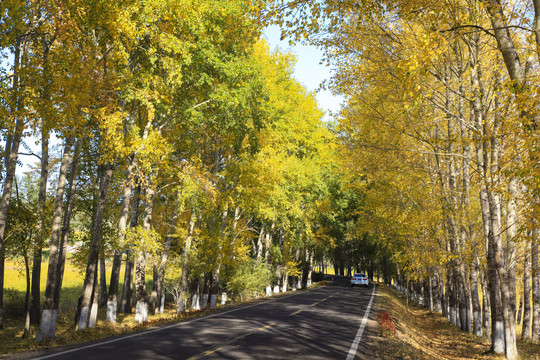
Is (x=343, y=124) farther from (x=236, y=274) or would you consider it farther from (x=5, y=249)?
(x=5, y=249)

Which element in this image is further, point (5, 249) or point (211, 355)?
point (5, 249)

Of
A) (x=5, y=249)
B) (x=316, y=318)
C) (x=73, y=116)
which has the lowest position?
(x=316, y=318)

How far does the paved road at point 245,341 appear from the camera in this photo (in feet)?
27.5

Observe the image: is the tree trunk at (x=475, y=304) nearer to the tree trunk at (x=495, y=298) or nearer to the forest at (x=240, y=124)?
the forest at (x=240, y=124)

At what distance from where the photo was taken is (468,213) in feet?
49.9

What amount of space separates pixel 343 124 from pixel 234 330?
9855 mm

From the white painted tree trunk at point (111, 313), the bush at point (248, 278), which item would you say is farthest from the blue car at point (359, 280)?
the white painted tree trunk at point (111, 313)

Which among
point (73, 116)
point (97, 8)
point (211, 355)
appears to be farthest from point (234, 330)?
point (97, 8)

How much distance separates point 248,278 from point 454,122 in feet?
46.5

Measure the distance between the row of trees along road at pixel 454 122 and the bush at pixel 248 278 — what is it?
281 inches

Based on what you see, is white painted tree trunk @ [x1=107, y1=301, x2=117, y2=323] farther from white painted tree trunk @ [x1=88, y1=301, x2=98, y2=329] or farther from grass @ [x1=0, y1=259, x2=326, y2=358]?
white painted tree trunk @ [x1=88, y1=301, x2=98, y2=329]

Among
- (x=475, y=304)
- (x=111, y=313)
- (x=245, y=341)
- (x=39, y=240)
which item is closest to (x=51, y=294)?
(x=111, y=313)

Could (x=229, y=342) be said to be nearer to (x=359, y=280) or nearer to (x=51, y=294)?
(x=51, y=294)

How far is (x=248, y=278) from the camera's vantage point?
78.8ft
